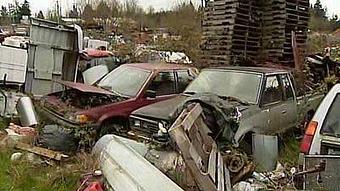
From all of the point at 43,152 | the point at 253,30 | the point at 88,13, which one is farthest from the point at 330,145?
the point at 88,13

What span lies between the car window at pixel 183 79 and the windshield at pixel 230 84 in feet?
3.07

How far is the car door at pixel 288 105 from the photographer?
9.48 meters

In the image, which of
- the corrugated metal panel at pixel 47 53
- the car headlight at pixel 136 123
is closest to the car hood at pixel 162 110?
the car headlight at pixel 136 123

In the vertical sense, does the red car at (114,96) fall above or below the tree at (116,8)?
below

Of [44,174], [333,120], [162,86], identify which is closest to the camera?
[333,120]

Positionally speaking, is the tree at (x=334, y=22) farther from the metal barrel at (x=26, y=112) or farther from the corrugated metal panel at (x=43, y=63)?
the metal barrel at (x=26, y=112)

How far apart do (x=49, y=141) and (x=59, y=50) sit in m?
4.82

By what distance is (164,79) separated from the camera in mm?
10344

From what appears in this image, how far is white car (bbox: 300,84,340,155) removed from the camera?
18.7ft

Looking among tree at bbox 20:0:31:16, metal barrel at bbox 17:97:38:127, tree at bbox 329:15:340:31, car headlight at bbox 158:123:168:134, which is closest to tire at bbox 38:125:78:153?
metal barrel at bbox 17:97:38:127

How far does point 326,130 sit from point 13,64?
773 centimetres

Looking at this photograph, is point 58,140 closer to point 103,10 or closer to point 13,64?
point 13,64

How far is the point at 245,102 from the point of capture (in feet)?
28.0

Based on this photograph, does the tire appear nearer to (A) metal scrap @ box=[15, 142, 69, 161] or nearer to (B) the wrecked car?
(A) metal scrap @ box=[15, 142, 69, 161]
